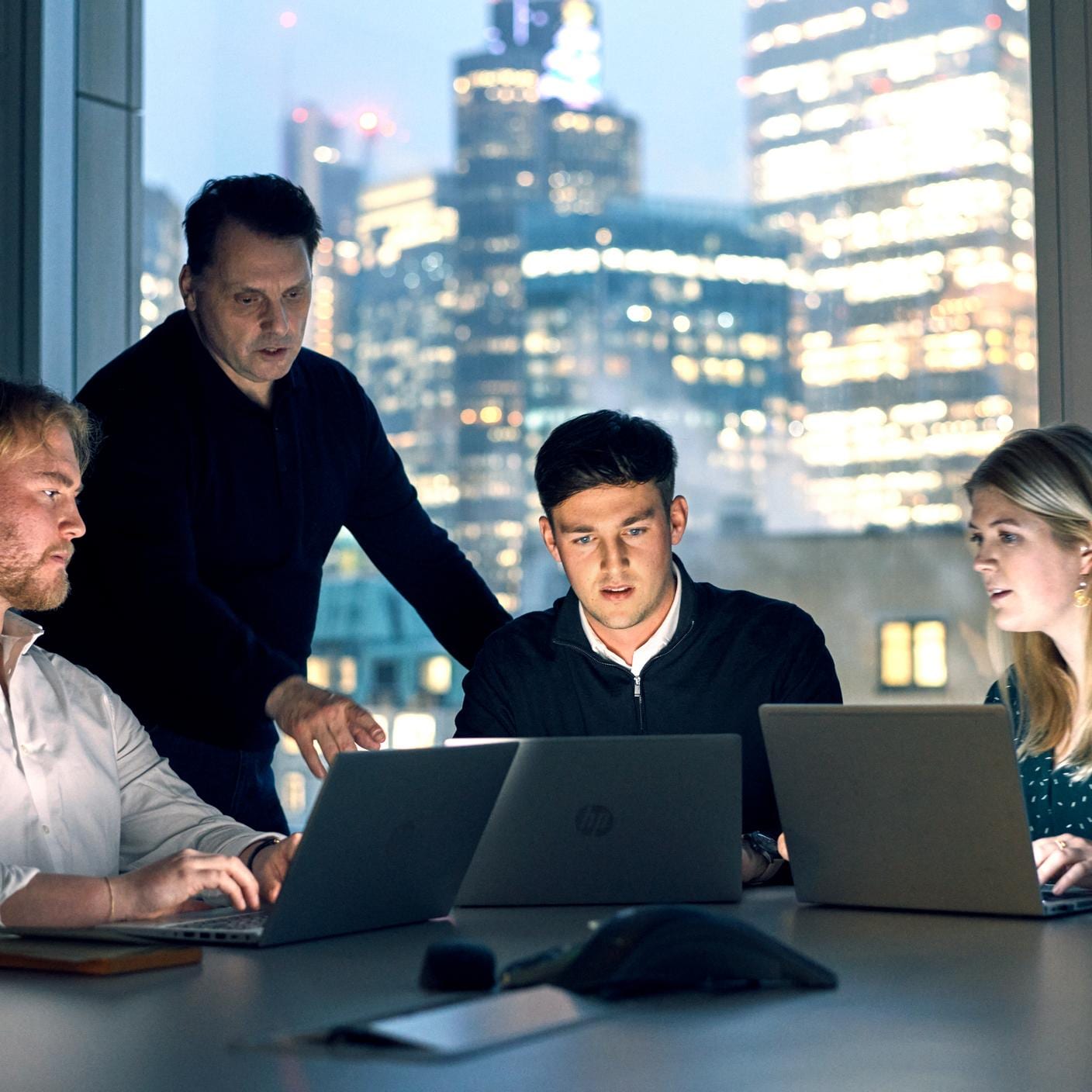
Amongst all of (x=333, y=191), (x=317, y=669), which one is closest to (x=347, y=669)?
(x=317, y=669)

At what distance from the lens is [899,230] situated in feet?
16.2

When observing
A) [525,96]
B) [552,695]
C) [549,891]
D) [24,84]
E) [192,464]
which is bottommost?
[549,891]

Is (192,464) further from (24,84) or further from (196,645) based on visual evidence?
(24,84)

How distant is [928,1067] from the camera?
0.99 m

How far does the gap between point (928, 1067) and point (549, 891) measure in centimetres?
78

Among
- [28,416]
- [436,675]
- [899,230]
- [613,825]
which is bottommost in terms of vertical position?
[613,825]

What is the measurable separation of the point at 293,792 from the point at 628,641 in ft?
3.98

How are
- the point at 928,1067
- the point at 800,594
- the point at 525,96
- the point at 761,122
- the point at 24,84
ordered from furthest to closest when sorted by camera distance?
1. the point at 800,594
2. the point at 525,96
3. the point at 761,122
4. the point at 24,84
5. the point at 928,1067

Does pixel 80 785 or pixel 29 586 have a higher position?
pixel 29 586

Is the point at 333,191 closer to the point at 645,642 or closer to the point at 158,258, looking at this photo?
the point at 158,258

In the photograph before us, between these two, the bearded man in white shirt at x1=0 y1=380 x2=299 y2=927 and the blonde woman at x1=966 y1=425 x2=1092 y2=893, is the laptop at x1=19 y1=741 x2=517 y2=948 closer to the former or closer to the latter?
the bearded man in white shirt at x1=0 y1=380 x2=299 y2=927

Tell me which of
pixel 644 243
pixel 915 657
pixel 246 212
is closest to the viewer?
pixel 246 212

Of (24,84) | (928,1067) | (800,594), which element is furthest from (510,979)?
(800,594)

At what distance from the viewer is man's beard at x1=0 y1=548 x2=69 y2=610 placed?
75.5 inches
